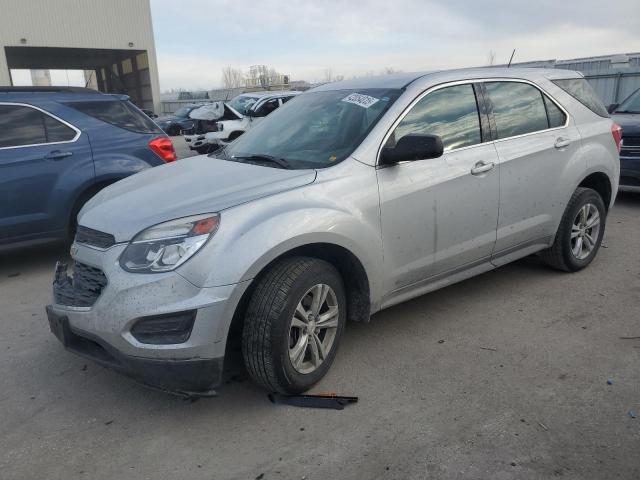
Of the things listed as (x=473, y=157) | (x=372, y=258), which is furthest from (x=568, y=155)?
(x=372, y=258)

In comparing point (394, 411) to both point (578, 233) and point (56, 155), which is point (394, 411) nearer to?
point (578, 233)

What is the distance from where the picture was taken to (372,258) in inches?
133

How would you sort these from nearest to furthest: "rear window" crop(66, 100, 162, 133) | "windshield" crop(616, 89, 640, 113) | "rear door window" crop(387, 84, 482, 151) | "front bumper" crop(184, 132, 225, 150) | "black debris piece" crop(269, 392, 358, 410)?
"black debris piece" crop(269, 392, 358, 410) < "rear door window" crop(387, 84, 482, 151) < "rear window" crop(66, 100, 162, 133) < "windshield" crop(616, 89, 640, 113) < "front bumper" crop(184, 132, 225, 150)

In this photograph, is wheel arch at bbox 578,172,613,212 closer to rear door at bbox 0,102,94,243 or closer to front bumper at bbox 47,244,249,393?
front bumper at bbox 47,244,249,393

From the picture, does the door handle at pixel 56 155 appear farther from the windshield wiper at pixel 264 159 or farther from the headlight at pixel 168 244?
the headlight at pixel 168 244

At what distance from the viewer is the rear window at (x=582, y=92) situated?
4820mm

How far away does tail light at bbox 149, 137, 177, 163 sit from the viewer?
6.15 metres

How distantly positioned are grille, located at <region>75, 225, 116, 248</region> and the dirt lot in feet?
2.95

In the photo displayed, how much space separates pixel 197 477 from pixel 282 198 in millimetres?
1443

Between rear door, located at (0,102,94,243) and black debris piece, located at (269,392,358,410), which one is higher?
rear door, located at (0,102,94,243)

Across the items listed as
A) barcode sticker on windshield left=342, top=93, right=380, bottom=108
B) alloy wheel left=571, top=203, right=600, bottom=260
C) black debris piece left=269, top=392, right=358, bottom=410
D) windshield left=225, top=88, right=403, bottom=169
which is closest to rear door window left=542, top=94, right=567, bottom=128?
alloy wheel left=571, top=203, right=600, bottom=260

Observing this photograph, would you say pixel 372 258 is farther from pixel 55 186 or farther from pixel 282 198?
pixel 55 186

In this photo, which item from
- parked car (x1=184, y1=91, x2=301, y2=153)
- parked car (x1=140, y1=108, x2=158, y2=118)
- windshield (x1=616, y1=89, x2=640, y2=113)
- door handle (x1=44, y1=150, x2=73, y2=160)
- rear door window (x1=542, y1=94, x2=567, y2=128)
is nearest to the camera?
rear door window (x1=542, y1=94, x2=567, y2=128)

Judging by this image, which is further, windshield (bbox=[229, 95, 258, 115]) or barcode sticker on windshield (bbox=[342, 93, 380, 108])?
windshield (bbox=[229, 95, 258, 115])
